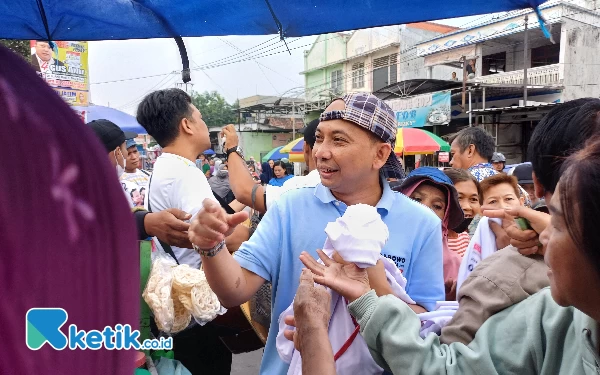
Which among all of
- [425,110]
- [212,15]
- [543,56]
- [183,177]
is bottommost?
[183,177]

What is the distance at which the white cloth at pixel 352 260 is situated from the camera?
1.25 m

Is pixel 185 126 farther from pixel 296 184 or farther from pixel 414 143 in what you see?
pixel 414 143

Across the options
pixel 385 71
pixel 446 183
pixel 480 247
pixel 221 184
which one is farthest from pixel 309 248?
pixel 385 71

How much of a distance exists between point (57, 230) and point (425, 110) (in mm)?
14161

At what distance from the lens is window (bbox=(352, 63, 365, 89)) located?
25.8m

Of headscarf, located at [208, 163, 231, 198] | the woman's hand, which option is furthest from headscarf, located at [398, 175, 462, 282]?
headscarf, located at [208, 163, 231, 198]

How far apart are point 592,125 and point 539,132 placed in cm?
17

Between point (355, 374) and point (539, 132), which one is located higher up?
point (539, 132)

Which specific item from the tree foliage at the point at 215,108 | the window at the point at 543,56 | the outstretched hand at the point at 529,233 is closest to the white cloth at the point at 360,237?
the outstretched hand at the point at 529,233

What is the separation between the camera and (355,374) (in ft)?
4.28

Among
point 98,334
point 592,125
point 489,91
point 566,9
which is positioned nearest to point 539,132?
point 592,125

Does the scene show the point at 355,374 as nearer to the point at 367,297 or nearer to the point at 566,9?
the point at 367,297

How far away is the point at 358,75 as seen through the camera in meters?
26.1

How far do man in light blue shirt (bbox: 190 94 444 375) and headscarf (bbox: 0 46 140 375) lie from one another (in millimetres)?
996
